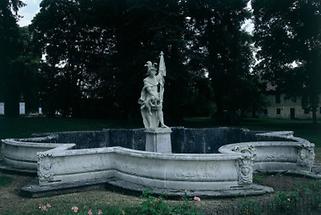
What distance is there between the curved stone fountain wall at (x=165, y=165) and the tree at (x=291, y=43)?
22.3 m

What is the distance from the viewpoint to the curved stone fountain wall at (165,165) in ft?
32.1

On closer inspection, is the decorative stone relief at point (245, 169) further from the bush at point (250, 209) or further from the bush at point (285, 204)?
the bush at point (250, 209)

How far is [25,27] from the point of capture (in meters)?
47.9

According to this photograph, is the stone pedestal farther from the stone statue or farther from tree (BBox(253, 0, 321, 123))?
tree (BBox(253, 0, 321, 123))

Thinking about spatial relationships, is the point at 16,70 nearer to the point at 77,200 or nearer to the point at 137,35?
the point at 137,35

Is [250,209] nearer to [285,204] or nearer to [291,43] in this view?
[285,204]

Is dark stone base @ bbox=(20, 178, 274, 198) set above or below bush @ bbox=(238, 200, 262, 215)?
below

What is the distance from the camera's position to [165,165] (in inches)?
393

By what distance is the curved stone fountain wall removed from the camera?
977 cm

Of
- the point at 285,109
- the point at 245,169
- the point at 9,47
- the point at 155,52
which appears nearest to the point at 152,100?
the point at 245,169

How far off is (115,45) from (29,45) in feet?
30.6

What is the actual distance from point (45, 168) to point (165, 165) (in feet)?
10.5

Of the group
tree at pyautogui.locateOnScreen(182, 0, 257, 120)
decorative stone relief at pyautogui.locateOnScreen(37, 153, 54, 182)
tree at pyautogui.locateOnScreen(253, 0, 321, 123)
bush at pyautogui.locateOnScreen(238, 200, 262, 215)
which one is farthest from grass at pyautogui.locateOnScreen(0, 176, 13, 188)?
tree at pyautogui.locateOnScreen(253, 0, 321, 123)

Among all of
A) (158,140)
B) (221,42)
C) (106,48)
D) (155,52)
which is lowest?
(158,140)
